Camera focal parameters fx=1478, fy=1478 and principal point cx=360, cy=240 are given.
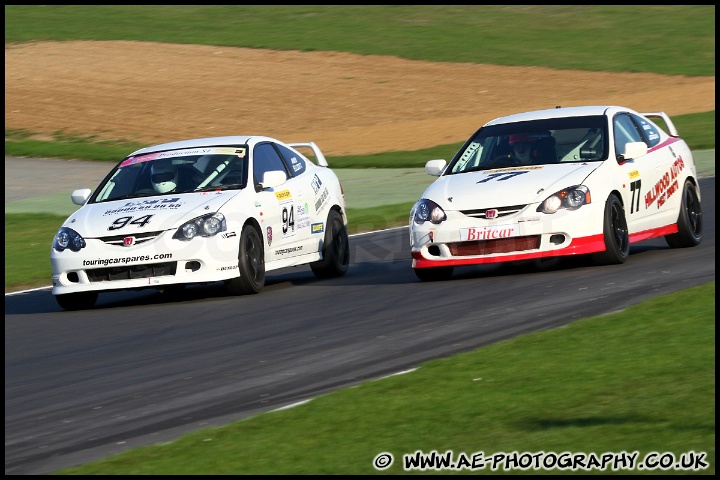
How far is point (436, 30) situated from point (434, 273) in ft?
128

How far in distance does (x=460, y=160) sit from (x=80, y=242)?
3690 mm

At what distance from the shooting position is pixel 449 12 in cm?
5684

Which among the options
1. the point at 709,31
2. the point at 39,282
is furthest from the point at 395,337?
the point at 709,31

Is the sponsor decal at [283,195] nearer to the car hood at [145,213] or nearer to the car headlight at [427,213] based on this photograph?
the car hood at [145,213]

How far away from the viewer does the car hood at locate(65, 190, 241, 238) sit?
41.9 feet

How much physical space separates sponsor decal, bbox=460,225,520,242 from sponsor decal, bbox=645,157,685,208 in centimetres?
169

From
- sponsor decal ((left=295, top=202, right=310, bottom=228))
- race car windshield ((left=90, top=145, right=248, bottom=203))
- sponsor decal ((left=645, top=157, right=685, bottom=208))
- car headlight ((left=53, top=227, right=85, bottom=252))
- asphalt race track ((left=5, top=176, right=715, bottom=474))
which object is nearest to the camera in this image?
asphalt race track ((left=5, top=176, right=715, bottom=474))

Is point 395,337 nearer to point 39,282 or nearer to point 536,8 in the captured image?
point 39,282

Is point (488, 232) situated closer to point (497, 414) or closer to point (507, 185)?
point (507, 185)

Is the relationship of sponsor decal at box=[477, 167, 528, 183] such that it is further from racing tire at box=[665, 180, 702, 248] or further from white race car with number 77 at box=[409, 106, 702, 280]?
racing tire at box=[665, 180, 702, 248]

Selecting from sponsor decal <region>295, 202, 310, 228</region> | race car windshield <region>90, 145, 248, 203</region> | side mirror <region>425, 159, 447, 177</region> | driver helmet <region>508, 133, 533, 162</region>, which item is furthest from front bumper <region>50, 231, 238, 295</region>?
driver helmet <region>508, 133, 533, 162</region>

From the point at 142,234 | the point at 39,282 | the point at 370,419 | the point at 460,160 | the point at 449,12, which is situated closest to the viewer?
the point at 370,419

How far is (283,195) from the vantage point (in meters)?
14.0

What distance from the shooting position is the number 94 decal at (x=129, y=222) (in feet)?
41.9
